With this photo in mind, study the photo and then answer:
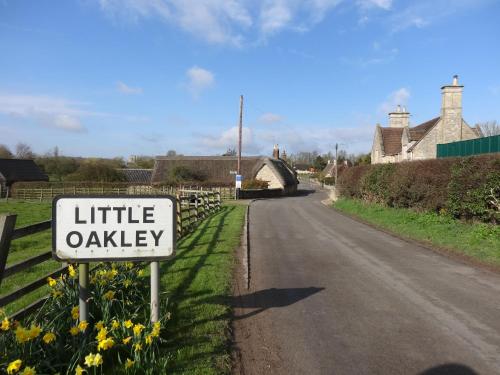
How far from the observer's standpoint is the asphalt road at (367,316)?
4375 millimetres

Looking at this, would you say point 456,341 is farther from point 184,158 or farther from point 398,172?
point 184,158

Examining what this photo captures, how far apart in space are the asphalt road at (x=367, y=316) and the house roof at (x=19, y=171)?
64.8 metres

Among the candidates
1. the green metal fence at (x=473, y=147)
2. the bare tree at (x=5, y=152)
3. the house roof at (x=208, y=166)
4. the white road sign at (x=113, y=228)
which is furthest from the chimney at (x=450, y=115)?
the bare tree at (x=5, y=152)

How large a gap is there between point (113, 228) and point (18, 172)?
70916mm

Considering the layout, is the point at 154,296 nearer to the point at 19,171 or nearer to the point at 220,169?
the point at 220,169

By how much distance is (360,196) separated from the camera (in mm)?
28188

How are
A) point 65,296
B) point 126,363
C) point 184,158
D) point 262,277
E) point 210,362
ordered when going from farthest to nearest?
point 184,158 → point 262,277 → point 65,296 → point 210,362 → point 126,363

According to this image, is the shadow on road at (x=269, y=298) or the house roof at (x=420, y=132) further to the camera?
the house roof at (x=420, y=132)

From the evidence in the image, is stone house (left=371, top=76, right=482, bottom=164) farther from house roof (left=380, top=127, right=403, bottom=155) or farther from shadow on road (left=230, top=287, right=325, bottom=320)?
shadow on road (left=230, top=287, right=325, bottom=320)

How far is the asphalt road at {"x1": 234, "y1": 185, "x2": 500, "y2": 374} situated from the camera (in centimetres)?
438

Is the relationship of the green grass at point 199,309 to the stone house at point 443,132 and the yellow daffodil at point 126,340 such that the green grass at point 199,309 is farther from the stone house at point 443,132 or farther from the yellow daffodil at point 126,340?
the stone house at point 443,132

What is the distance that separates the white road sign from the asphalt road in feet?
5.20

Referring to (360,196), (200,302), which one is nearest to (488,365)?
(200,302)

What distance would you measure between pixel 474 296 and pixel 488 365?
2853mm
